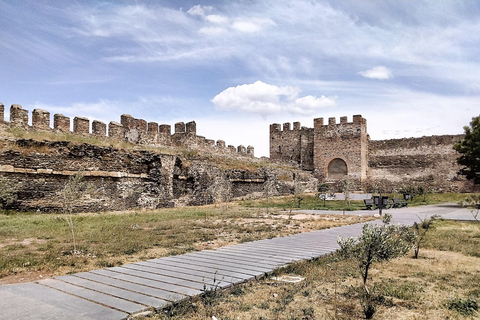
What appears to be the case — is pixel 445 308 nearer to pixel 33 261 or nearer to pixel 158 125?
pixel 33 261

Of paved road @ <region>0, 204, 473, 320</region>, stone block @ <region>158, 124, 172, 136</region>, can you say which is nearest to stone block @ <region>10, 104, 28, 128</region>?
stone block @ <region>158, 124, 172, 136</region>

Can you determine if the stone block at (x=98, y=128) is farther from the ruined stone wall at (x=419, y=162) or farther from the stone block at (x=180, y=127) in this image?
the ruined stone wall at (x=419, y=162)

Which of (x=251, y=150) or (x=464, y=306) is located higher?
(x=251, y=150)

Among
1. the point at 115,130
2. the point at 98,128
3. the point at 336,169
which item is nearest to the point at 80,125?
the point at 98,128

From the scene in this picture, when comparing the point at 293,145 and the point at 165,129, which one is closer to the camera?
the point at 165,129

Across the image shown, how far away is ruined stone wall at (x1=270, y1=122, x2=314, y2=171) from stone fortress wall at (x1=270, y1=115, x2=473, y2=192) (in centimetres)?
27

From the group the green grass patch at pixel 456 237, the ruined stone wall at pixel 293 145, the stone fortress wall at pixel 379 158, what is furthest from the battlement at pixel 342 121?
the green grass patch at pixel 456 237

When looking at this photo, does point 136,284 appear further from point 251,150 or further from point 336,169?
point 336,169

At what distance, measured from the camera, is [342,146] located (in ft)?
100.0

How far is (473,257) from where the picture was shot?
254 inches

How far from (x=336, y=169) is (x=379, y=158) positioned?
397 centimetres

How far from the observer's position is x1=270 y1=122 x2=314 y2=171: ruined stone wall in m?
33.1

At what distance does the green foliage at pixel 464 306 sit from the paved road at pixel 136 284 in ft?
6.73

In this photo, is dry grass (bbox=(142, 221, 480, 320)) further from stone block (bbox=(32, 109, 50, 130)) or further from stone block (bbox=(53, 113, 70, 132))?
stone block (bbox=(53, 113, 70, 132))
